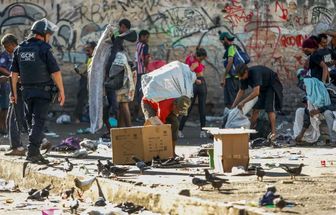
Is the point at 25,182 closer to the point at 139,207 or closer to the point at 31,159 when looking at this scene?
the point at 31,159

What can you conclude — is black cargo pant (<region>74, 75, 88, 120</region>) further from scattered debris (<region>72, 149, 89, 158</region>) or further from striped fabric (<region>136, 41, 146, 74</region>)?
scattered debris (<region>72, 149, 89, 158</region>)

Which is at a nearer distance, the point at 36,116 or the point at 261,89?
the point at 36,116

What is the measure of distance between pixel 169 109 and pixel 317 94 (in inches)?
143

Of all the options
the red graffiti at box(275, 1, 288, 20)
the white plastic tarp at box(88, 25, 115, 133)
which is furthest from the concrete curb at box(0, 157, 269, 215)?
the red graffiti at box(275, 1, 288, 20)

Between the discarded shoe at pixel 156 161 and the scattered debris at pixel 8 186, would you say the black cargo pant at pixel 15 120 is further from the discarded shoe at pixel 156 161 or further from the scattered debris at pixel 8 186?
the discarded shoe at pixel 156 161

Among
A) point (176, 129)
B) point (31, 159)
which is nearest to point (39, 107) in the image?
point (31, 159)

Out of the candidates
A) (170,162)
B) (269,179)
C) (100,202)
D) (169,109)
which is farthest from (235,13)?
(100,202)

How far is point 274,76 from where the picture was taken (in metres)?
15.3

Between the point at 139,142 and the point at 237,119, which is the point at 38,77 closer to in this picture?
the point at 139,142

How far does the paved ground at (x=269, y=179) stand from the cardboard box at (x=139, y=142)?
381 millimetres

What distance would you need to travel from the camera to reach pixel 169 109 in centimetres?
1220

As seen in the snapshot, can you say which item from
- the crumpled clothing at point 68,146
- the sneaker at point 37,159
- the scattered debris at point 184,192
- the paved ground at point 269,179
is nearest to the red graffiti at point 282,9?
the paved ground at point 269,179

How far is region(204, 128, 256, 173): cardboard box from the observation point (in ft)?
35.0

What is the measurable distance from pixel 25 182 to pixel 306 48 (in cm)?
575
